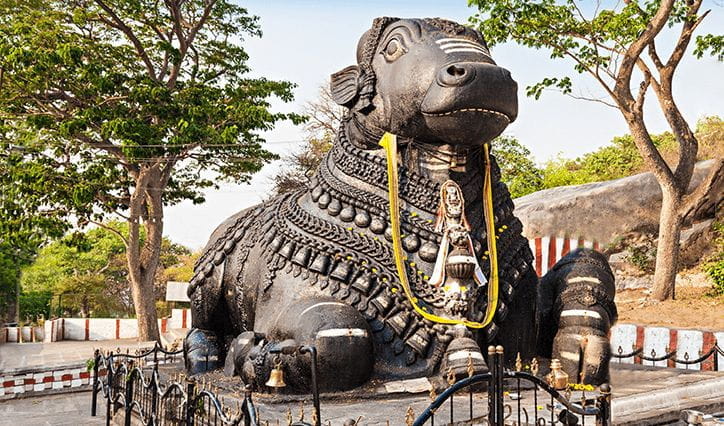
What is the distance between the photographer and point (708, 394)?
4418 millimetres

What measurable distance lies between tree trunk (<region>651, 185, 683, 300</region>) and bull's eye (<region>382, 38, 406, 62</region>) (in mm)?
12838

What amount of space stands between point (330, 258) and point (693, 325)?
37.3ft

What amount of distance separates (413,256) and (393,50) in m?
1.42

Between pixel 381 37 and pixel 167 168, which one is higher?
pixel 167 168

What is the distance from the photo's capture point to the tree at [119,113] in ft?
52.0

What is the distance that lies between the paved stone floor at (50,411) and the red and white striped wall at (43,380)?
219 mm

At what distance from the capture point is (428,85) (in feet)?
14.4

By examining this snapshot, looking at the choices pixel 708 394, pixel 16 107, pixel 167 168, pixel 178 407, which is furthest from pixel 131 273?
pixel 708 394

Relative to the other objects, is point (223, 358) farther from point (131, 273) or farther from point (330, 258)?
point (131, 273)

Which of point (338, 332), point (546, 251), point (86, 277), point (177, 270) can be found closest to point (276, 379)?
point (338, 332)

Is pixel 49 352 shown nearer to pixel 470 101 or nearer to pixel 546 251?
pixel 546 251

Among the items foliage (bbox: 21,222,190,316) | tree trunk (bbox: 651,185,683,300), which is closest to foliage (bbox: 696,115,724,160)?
tree trunk (bbox: 651,185,683,300)

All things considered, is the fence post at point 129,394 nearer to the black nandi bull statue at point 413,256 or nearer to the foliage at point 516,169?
the black nandi bull statue at point 413,256

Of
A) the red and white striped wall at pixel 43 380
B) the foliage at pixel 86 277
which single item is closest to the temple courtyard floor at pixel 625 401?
the red and white striped wall at pixel 43 380
